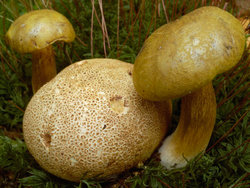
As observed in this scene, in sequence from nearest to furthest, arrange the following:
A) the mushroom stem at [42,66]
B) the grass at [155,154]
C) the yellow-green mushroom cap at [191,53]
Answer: the yellow-green mushroom cap at [191,53] < the grass at [155,154] < the mushroom stem at [42,66]

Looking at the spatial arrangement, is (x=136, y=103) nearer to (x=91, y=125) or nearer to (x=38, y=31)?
(x=91, y=125)

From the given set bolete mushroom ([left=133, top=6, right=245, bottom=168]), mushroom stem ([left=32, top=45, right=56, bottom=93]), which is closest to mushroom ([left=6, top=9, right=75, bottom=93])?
mushroom stem ([left=32, top=45, right=56, bottom=93])

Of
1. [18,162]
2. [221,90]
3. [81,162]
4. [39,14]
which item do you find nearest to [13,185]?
[18,162]

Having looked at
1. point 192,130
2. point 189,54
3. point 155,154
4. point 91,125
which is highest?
point 189,54

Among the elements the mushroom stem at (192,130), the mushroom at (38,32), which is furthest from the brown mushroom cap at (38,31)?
the mushroom stem at (192,130)

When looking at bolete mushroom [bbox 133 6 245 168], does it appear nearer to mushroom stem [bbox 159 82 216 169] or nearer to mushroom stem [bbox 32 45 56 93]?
mushroom stem [bbox 159 82 216 169]

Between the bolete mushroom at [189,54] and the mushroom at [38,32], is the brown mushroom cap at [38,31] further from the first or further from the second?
the bolete mushroom at [189,54]

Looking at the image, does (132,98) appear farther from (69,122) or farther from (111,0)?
(111,0)

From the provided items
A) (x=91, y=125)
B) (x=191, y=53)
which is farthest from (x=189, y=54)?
(x=91, y=125)
